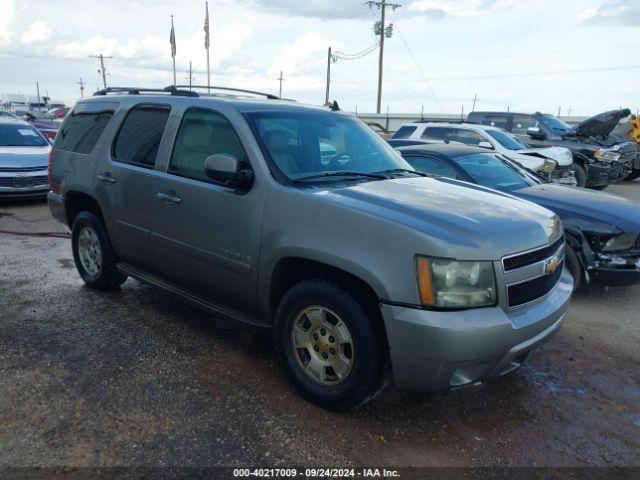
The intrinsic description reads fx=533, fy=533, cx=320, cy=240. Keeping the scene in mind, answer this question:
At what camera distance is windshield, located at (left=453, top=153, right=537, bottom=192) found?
20.2ft

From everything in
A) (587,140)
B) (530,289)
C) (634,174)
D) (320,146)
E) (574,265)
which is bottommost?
(634,174)

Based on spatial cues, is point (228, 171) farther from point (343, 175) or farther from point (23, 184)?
point (23, 184)

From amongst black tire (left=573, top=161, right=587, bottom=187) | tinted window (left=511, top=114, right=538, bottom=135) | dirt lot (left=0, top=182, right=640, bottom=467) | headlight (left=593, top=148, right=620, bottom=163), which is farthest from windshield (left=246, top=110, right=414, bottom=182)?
tinted window (left=511, top=114, right=538, bottom=135)

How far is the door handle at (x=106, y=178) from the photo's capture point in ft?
14.8

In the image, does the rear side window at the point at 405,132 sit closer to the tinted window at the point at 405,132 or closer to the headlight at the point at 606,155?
the tinted window at the point at 405,132

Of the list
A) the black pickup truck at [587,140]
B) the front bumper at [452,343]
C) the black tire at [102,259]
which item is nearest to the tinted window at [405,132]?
the black pickup truck at [587,140]

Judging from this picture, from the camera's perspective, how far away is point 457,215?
302 cm

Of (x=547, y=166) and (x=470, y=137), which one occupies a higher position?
(x=470, y=137)

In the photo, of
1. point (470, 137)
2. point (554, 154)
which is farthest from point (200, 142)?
point (554, 154)

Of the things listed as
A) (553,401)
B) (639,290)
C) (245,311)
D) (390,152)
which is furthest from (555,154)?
(245,311)

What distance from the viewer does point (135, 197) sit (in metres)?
4.27

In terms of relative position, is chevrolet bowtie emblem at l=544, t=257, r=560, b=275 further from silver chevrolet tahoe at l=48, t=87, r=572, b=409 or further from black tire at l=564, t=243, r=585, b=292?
black tire at l=564, t=243, r=585, b=292

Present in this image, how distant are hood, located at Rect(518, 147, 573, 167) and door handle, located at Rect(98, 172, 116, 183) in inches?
307

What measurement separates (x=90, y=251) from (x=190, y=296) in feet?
5.61
